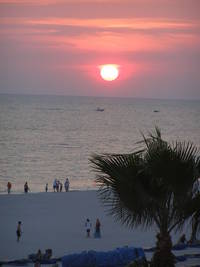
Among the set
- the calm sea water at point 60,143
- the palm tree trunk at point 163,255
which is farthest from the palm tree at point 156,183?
the calm sea water at point 60,143

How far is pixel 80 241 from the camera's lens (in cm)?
2108

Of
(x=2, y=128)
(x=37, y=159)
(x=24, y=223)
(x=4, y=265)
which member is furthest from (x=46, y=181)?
(x=2, y=128)

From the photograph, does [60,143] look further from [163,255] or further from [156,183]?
[156,183]

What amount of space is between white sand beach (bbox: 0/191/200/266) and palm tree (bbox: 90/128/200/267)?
406 inches

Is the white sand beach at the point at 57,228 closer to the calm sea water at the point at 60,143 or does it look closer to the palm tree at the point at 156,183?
the calm sea water at the point at 60,143

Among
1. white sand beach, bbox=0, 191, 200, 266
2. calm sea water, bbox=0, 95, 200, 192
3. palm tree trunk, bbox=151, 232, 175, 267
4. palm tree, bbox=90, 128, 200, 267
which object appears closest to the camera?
palm tree, bbox=90, 128, 200, 267

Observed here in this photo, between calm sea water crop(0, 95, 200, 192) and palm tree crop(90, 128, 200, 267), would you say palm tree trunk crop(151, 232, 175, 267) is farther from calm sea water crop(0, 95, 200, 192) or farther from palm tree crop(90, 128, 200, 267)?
calm sea water crop(0, 95, 200, 192)

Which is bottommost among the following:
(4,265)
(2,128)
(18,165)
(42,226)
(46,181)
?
(4,265)

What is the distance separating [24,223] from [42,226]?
3.12 ft

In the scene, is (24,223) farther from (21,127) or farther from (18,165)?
(21,127)

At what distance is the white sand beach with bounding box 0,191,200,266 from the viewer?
20.0m

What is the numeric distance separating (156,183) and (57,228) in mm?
15500

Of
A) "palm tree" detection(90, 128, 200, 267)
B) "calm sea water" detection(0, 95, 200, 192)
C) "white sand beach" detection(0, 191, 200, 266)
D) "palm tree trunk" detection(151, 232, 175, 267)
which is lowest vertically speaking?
"palm tree trunk" detection(151, 232, 175, 267)

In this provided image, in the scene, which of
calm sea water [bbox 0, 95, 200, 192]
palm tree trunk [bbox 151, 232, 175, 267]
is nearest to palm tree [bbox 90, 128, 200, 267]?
palm tree trunk [bbox 151, 232, 175, 267]
